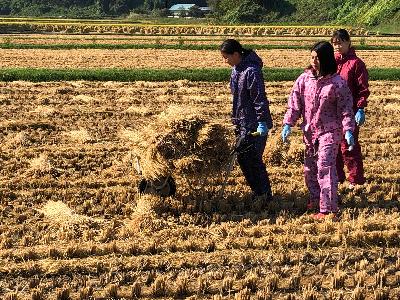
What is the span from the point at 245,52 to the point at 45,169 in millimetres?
3011

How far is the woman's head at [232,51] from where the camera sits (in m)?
5.92

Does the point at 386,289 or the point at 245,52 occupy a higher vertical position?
the point at 245,52

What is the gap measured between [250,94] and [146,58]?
1858 cm

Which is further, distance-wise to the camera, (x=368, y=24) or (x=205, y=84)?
(x=368, y=24)

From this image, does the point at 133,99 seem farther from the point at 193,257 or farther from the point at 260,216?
the point at 193,257

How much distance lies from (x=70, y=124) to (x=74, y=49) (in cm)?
1930

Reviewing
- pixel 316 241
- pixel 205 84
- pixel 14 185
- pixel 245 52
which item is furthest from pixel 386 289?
→ pixel 205 84

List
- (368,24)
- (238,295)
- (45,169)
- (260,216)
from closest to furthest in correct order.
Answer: (238,295) → (260,216) → (45,169) → (368,24)

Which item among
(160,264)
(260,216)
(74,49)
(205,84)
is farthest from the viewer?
(74,49)

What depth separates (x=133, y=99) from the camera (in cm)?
1297

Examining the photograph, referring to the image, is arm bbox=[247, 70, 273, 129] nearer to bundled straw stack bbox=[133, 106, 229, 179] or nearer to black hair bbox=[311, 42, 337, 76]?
bundled straw stack bbox=[133, 106, 229, 179]

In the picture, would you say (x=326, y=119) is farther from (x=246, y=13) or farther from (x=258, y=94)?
(x=246, y=13)

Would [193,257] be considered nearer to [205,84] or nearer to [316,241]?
[316,241]

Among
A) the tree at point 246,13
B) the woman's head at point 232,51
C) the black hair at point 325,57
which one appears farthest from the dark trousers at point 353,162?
the tree at point 246,13
